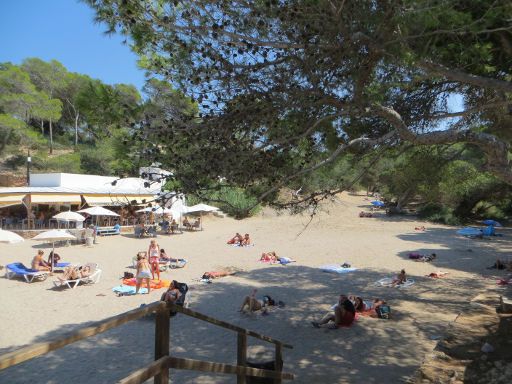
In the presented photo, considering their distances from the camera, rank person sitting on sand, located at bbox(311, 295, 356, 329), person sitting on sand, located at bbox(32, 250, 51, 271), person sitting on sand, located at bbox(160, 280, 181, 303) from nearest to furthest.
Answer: person sitting on sand, located at bbox(311, 295, 356, 329), person sitting on sand, located at bbox(160, 280, 181, 303), person sitting on sand, located at bbox(32, 250, 51, 271)

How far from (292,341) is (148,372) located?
6.32 m

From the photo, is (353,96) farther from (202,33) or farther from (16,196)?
(16,196)

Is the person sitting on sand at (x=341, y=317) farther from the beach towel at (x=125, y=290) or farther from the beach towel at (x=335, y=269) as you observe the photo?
the beach towel at (x=335, y=269)

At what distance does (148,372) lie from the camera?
1952 mm

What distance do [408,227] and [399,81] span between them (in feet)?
86.4

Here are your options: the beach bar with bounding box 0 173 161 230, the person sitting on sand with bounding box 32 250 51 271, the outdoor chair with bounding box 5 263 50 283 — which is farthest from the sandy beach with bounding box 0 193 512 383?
the beach bar with bounding box 0 173 161 230

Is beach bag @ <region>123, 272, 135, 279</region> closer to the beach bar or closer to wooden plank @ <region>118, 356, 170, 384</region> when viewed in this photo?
the beach bar

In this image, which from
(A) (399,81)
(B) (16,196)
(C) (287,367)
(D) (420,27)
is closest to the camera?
(D) (420,27)

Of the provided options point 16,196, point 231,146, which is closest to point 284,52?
point 231,146

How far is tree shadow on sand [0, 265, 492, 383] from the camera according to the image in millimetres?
6250

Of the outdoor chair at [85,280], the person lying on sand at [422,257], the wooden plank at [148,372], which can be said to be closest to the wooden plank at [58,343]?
the wooden plank at [148,372]

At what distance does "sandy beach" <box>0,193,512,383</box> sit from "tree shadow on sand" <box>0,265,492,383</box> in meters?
0.02

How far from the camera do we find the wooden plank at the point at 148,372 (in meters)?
1.78

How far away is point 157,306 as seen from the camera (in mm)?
2133
